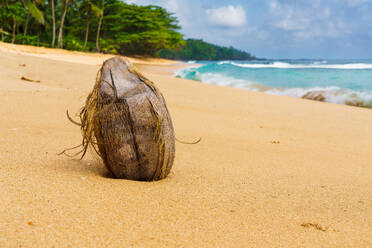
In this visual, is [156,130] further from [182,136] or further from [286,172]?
[182,136]

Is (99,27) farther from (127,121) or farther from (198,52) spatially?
(198,52)

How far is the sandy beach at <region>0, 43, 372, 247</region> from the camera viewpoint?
1574mm

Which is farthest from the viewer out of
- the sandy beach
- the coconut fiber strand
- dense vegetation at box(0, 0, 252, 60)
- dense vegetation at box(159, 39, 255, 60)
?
dense vegetation at box(159, 39, 255, 60)

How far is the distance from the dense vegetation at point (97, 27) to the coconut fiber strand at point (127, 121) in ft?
97.3

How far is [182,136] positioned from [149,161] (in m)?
1.82

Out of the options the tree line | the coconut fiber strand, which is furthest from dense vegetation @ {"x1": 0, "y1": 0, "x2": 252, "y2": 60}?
the coconut fiber strand

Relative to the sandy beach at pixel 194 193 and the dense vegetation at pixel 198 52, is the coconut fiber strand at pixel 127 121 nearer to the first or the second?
the sandy beach at pixel 194 193

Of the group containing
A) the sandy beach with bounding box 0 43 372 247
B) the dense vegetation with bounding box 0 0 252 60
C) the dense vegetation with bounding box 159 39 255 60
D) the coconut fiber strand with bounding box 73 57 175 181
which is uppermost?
the dense vegetation with bounding box 159 39 255 60

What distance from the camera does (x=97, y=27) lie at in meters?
39.5

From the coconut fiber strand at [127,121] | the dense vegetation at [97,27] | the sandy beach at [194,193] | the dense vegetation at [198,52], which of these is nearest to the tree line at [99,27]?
the dense vegetation at [97,27]

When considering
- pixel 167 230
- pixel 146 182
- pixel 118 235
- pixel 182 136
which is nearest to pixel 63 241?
pixel 118 235

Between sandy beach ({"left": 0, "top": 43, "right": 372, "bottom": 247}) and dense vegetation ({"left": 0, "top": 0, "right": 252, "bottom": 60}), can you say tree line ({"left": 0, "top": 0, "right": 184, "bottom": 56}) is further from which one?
sandy beach ({"left": 0, "top": 43, "right": 372, "bottom": 247})

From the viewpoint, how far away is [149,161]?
2.18 meters

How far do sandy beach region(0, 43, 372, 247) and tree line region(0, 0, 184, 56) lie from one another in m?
30.8
